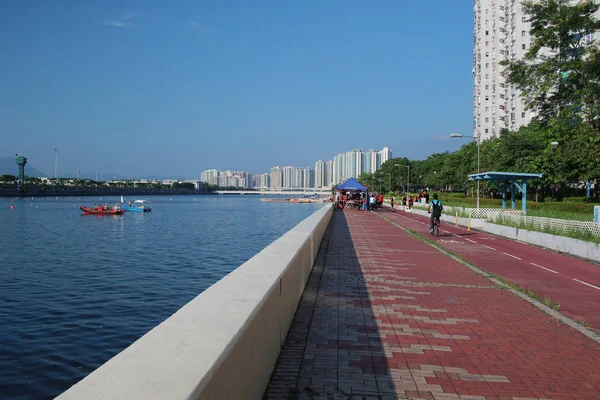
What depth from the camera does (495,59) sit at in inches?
3647

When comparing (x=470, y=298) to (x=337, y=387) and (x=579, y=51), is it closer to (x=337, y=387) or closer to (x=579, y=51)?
(x=337, y=387)

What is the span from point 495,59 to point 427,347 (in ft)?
312

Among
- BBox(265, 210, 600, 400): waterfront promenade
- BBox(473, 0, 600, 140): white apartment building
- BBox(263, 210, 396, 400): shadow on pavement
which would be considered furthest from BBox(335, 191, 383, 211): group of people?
BBox(263, 210, 396, 400): shadow on pavement

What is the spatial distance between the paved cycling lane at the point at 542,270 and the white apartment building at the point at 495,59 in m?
68.8

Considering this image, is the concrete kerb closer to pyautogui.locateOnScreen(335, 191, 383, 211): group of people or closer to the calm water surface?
the calm water surface

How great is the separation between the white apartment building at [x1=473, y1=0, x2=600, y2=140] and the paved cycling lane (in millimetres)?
68810

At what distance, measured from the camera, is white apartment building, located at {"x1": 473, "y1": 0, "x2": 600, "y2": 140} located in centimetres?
Answer: 8344

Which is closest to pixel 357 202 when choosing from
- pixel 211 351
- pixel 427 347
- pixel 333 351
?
pixel 427 347

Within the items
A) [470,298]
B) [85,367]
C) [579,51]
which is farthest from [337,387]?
[579,51]

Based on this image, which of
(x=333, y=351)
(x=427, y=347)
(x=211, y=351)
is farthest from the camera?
(x=427, y=347)

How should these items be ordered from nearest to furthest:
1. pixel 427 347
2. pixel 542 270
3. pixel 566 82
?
pixel 427 347, pixel 542 270, pixel 566 82

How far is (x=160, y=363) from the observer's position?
9.62ft

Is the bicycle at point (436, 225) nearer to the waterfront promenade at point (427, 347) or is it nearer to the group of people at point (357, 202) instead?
the waterfront promenade at point (427, 347)

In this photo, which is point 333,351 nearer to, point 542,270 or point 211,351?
point 211,351
